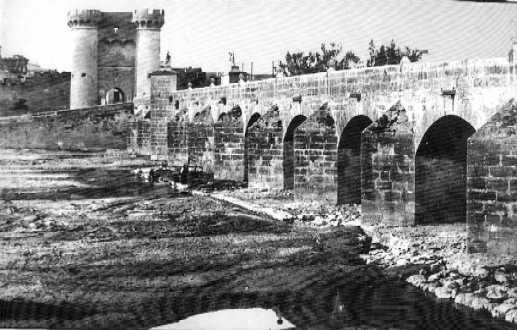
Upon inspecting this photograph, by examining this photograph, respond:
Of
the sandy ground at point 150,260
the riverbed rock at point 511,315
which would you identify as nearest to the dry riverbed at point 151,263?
the sandy ground at point 150,260

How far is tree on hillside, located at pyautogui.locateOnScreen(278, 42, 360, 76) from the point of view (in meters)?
43.8

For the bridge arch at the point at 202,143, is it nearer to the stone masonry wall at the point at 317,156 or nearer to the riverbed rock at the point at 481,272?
the stone masonry wall at the point at 317,156

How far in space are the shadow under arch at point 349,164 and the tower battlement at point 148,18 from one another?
1272 inches

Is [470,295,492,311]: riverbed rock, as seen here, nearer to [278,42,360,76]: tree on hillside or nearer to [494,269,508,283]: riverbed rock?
[494,269,508,283]: riverbed rock

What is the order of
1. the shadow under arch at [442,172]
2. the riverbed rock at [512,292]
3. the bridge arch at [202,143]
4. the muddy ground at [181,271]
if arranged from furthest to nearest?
the bridge arch at [202,143] → the shadow under arch at [442,172] → the riverbed rock at [512,292] → the muddy ground at [181,271]

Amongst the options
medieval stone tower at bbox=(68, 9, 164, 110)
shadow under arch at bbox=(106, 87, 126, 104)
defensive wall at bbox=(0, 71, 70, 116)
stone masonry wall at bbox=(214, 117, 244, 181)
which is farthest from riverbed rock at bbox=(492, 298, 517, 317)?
shadow under arch at bbox=(106, 87, 126, 104)

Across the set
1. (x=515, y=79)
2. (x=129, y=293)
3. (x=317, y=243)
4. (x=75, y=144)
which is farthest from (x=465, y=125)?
(x=75, y=144)

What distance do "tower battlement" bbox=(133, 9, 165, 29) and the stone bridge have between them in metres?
26.2

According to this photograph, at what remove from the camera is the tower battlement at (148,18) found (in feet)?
162

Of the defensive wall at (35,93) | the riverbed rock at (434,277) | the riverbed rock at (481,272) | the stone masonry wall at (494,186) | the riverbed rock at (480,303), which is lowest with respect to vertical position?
the riverbed rock at (480,303)

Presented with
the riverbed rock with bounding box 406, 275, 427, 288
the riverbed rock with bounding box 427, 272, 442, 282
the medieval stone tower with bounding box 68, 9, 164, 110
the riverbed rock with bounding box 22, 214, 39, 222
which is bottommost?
the riverbed rock with bounding box 406, 275, 427, 288

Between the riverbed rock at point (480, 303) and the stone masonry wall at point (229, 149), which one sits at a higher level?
the stone masonry wall at point (229, 149)

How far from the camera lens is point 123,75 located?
174ft

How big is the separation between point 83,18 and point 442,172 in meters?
39.2
